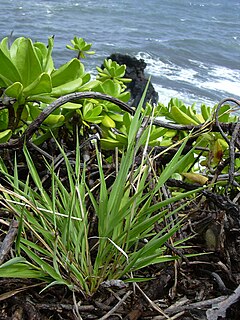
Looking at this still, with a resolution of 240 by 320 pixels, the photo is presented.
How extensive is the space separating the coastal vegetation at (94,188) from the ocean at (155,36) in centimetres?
762

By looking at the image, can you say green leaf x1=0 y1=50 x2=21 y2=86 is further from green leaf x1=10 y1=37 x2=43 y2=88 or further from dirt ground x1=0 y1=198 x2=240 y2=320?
dirt ground x1=0 y1=198 x2=240 y2=320

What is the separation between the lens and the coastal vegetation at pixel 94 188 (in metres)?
0.50

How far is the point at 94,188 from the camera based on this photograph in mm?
622

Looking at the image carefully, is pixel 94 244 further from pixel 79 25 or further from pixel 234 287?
pixel 79 25

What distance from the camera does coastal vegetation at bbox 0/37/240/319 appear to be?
505 millimetres

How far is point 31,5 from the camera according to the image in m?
12.8

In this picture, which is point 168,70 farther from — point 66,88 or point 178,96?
point 66,88

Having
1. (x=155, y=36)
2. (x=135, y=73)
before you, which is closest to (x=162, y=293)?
(x=135, y=73)

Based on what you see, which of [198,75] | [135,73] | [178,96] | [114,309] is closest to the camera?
[114,309]

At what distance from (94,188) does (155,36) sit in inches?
471

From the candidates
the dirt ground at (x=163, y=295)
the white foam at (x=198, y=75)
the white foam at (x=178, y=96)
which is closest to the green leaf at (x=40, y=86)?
the dirt ground at (x=163, y=295)

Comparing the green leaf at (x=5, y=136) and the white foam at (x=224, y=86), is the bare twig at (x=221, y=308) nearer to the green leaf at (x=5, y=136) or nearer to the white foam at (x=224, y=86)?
the green leaf at (x=5, y=136)

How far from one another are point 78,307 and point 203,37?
12549 mm

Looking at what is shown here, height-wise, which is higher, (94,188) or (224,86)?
(94,188)
